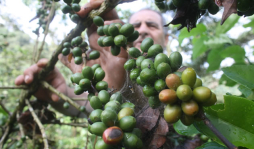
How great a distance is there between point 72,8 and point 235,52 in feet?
6.38

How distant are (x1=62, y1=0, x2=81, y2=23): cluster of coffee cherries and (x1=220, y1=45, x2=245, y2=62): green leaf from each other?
1.80 m

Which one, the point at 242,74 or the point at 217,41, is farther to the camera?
the point at 217,41

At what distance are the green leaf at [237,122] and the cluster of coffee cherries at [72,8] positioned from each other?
126 cm

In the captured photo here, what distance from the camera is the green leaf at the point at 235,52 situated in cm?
211

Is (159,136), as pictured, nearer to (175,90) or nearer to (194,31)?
(175,90)

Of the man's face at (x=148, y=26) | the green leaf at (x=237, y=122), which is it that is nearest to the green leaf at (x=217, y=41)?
→ the man's face at (x=148, y=26)

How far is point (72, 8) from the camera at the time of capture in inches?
58.7

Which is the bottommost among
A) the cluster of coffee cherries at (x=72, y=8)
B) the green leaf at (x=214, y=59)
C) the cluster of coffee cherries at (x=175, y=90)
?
the green leaf at (x=214, y=59)

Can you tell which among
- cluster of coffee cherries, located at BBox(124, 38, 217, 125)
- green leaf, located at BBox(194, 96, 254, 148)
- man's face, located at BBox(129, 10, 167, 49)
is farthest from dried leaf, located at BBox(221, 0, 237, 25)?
man's face, located at BBox(129, 10, 167, 49)

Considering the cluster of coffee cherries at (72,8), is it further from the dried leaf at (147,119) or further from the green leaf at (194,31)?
the green leaf at (194,31)

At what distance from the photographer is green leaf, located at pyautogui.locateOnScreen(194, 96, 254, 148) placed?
819mm

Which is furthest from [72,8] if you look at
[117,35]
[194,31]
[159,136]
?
[194,31]

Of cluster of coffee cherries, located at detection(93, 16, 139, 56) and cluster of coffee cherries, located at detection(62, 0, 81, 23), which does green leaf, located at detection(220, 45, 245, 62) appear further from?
cluster of coffee cherries, located at detection(62, 0, 81, 23)

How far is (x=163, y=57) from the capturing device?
0.83 metres
